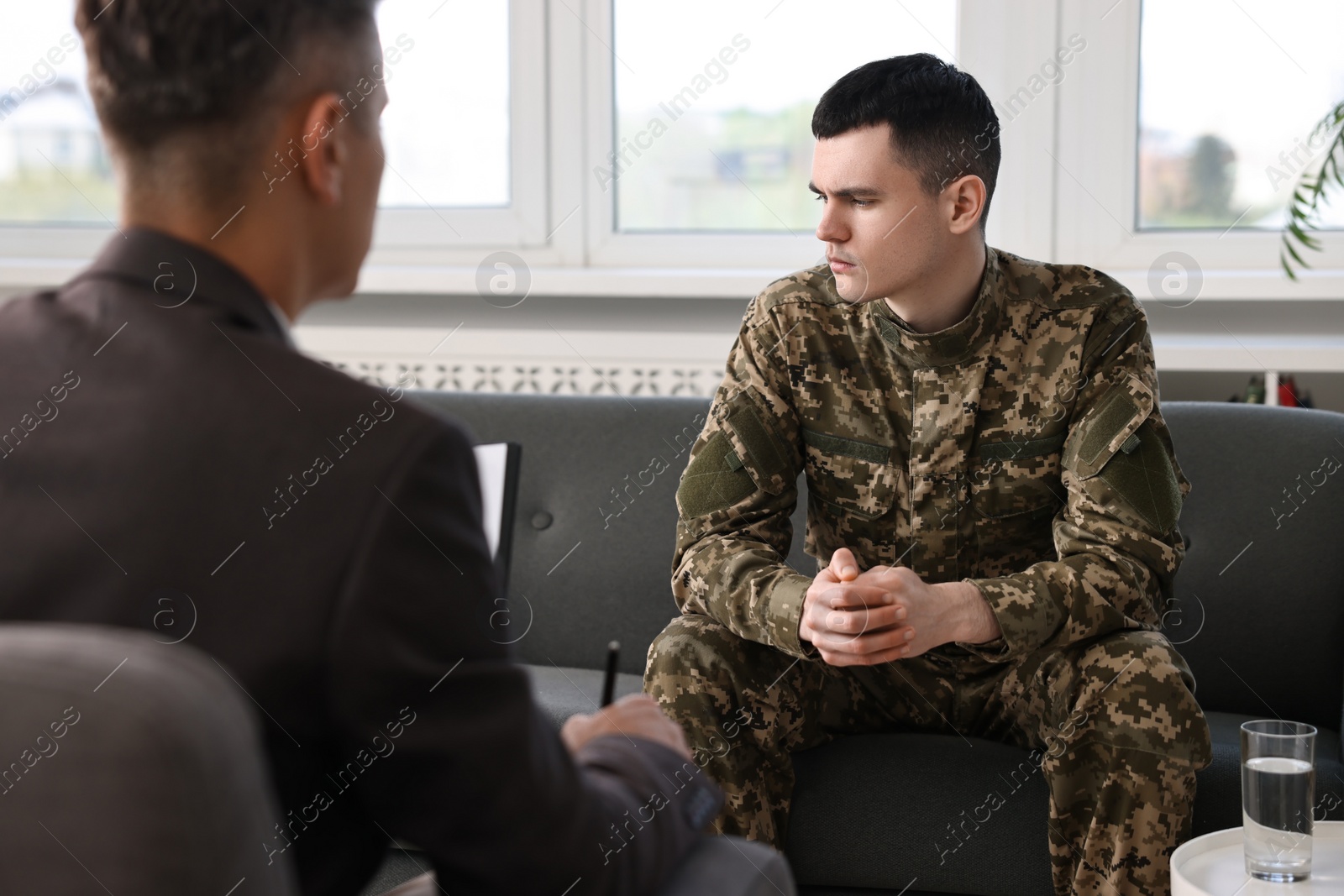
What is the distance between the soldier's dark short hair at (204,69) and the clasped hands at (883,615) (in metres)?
0.88

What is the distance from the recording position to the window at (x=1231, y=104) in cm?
243

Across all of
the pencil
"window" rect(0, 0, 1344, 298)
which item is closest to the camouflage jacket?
the pencil

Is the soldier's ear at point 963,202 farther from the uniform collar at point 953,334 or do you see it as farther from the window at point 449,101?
the window at point 449,101

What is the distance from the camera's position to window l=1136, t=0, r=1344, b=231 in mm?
2428

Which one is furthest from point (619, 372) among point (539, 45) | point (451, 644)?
point (451, 644)

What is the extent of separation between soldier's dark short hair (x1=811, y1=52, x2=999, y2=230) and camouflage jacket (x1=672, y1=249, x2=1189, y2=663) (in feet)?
0.47

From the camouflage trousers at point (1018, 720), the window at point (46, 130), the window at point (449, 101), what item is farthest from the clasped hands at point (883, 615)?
the window at point (46, 130)

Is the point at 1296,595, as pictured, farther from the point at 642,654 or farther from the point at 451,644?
the point at 451,644

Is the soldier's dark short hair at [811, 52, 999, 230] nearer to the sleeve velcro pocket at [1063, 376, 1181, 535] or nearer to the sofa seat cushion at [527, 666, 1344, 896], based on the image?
the sleeve velcro pocket at [1063, 376, 1181, 535]

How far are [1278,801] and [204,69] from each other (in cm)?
108

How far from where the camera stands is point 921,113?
167 centimetres

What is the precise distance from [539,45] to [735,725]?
180 cm

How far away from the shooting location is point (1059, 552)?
→ 1.55 m

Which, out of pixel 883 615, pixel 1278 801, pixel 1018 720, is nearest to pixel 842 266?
pixel 883 615
